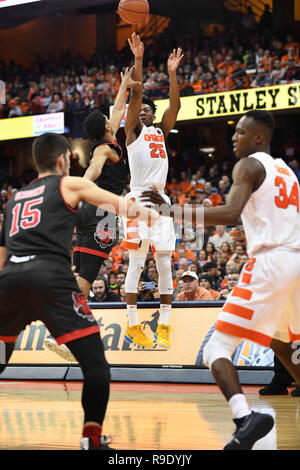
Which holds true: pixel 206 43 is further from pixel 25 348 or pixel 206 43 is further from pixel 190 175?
pixel 25 348

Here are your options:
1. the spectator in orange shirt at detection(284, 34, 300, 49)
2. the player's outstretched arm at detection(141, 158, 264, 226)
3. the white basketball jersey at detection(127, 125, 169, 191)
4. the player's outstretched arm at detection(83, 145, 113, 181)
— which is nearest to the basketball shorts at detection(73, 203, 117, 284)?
the white basketball jersey at detection(127, 125, 169, 191)

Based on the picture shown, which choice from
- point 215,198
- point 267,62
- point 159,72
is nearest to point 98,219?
point 215,198

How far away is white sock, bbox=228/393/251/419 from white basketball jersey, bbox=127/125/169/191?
147 inches

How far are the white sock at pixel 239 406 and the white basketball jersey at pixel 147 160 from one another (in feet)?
12.2

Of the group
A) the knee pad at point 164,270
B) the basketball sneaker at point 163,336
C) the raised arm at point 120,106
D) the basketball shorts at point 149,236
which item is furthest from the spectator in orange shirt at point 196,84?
the basketball sneaker at point 163,336

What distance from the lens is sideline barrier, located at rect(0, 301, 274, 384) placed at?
7199 millimetres

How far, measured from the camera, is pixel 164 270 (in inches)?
282

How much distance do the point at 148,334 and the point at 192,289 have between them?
1073mm

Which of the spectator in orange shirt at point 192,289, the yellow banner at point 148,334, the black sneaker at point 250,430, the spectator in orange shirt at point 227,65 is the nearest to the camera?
the black sneaker at point 250,430

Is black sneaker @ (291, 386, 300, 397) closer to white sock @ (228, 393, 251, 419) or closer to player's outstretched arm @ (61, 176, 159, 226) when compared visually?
white sock @ (228, 393, 251, 419)

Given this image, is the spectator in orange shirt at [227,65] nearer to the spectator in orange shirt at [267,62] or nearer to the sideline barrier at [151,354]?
the spectator in orange shirt at [267,62]

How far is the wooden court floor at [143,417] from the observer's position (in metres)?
4.12

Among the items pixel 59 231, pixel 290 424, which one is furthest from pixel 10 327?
pixel 290 424

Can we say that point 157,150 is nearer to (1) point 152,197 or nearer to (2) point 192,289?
(2) point 192,289
